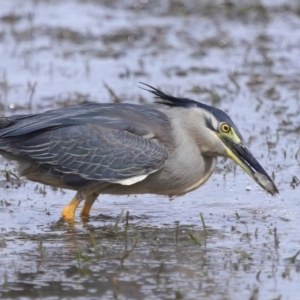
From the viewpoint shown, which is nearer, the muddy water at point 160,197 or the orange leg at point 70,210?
the muddy water at point 160,197

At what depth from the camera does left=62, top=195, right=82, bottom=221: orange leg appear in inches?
264

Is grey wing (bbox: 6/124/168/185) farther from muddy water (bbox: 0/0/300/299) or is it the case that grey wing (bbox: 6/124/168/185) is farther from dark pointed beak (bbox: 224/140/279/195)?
dark pointed beak (bbox: 224/140/279/195)

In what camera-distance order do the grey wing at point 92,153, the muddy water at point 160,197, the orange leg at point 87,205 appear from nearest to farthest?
the muddy water at point 160,197, the grey wing at point 92,153, the orange leg at point 87,205

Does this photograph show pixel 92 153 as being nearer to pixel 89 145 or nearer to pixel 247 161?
pixel 89 145

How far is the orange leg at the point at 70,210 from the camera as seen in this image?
6.70 metres

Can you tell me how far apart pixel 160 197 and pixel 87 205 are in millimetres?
769

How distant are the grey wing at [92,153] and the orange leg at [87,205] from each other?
0.89 ft

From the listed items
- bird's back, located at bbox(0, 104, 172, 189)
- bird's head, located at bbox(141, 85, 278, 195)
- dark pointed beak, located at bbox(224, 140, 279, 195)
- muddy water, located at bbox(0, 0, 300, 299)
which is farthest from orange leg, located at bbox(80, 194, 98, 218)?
dark pointed beak, located at bbox(224, 140, 279, 195)

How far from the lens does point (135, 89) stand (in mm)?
10805

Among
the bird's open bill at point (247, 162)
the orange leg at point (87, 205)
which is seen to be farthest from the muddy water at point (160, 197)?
the bird's open bill at point (247, 162)

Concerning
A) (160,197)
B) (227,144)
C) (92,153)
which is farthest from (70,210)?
(227,144)

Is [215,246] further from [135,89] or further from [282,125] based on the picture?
[135,89]

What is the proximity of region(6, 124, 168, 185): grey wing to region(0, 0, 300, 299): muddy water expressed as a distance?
0.34m

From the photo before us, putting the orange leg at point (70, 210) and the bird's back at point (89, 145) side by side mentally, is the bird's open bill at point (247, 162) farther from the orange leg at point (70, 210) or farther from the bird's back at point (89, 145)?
the orange leg at point (70, 210)
